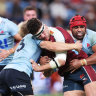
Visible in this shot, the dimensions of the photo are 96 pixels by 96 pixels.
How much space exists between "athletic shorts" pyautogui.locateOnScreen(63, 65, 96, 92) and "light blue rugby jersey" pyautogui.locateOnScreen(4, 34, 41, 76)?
711 millimetres

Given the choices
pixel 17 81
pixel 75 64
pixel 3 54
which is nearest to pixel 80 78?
pixel 75 64

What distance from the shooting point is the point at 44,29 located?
5121 mm

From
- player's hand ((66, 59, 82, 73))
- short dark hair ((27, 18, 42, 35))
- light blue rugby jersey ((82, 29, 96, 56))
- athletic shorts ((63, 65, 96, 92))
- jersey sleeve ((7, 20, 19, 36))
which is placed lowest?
athletic shorts ((63, 65, 96, 92))

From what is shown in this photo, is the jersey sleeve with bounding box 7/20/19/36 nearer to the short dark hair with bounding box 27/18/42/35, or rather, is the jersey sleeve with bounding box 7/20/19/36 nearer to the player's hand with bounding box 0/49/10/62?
the player's hand with bounding box 0/49/10/62

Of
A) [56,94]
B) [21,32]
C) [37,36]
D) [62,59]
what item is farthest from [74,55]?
[56,94]

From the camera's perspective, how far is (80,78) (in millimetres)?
5367

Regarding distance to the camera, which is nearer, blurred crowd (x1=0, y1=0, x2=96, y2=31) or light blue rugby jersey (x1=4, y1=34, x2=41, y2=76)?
light blue rugby jersey (x1=4, y1=34, x2=41, y2=76)

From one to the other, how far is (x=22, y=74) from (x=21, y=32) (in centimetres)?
158

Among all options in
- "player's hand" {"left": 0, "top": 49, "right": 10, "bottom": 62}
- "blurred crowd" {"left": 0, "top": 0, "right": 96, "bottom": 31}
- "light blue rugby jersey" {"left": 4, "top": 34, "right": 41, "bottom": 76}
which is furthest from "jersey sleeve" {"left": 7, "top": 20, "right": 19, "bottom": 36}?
"blurred crowd" {"left": 0, "top": 0, "right": 96, "bottom": 31}

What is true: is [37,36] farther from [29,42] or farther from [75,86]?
[75,86]

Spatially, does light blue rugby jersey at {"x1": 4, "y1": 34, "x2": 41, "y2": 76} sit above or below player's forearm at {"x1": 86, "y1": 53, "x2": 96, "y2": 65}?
above

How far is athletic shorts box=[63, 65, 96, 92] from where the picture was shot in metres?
5.32

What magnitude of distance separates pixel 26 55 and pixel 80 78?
38.8 inches

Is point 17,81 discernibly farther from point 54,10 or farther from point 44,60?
point 54,10
